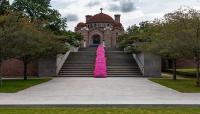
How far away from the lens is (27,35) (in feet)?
79.4

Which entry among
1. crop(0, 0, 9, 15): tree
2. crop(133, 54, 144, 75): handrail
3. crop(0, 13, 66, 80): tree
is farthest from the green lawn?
crop(0, 0, 9, 15): tree

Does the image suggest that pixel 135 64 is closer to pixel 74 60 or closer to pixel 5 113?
pixel 74 60

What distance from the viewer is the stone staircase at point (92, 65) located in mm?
35781

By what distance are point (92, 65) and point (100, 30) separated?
48.3m

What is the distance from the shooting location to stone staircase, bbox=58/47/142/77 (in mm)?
35781

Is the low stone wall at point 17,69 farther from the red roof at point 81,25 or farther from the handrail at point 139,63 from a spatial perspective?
the red roof at point 81,25

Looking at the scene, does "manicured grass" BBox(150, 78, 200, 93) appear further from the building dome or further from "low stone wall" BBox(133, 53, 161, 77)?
the building dome

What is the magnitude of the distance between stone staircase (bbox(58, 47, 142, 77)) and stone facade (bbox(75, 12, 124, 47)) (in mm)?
40986

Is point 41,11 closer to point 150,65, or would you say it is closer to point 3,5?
point 3,5

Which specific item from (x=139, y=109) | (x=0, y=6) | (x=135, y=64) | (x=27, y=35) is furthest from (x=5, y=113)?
(x=0, y=6)

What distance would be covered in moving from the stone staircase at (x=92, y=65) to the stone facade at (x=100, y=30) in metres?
41.0

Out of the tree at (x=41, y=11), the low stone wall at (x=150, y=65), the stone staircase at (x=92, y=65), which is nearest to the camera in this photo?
the low stone wall at (x=150, y=65)

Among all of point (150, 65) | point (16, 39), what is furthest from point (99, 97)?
point (150, 65)

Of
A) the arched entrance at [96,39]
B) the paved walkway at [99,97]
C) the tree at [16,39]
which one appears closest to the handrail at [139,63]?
the tree at [16,39]
